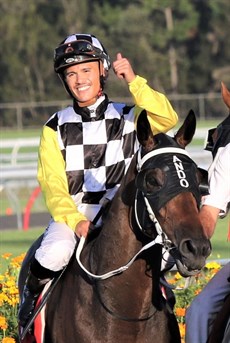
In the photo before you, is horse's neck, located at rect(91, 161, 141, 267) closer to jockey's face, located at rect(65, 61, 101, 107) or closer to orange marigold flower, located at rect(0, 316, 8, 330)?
jockey's face, located at rect(65, 61, 101, 107)

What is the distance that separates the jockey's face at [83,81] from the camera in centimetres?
618

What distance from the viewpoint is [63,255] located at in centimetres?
574

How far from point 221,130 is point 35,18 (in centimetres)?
4899

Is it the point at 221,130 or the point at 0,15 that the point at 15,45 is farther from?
the point at 221,130

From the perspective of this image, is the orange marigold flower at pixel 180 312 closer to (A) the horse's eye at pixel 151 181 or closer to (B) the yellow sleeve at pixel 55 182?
(B) the yellow sleeve at pixel 55 182

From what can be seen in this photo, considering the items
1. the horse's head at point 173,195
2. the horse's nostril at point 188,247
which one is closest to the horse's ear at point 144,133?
the horse's head at point 173,195

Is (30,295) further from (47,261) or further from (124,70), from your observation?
(124,70)

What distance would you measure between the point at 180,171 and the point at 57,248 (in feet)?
3.35


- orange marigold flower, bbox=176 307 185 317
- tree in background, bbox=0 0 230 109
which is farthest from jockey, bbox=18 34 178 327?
tree in background, bbox=0 0 230 109

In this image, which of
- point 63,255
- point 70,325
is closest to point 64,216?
point 63,255

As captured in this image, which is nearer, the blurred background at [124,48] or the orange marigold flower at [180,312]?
the orange marigold flower at [180,312]

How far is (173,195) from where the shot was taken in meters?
4.89

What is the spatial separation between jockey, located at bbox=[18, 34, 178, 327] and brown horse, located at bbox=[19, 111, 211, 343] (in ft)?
0.48

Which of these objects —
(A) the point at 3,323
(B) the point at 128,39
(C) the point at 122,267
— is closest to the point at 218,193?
(C) the point at 122,267
